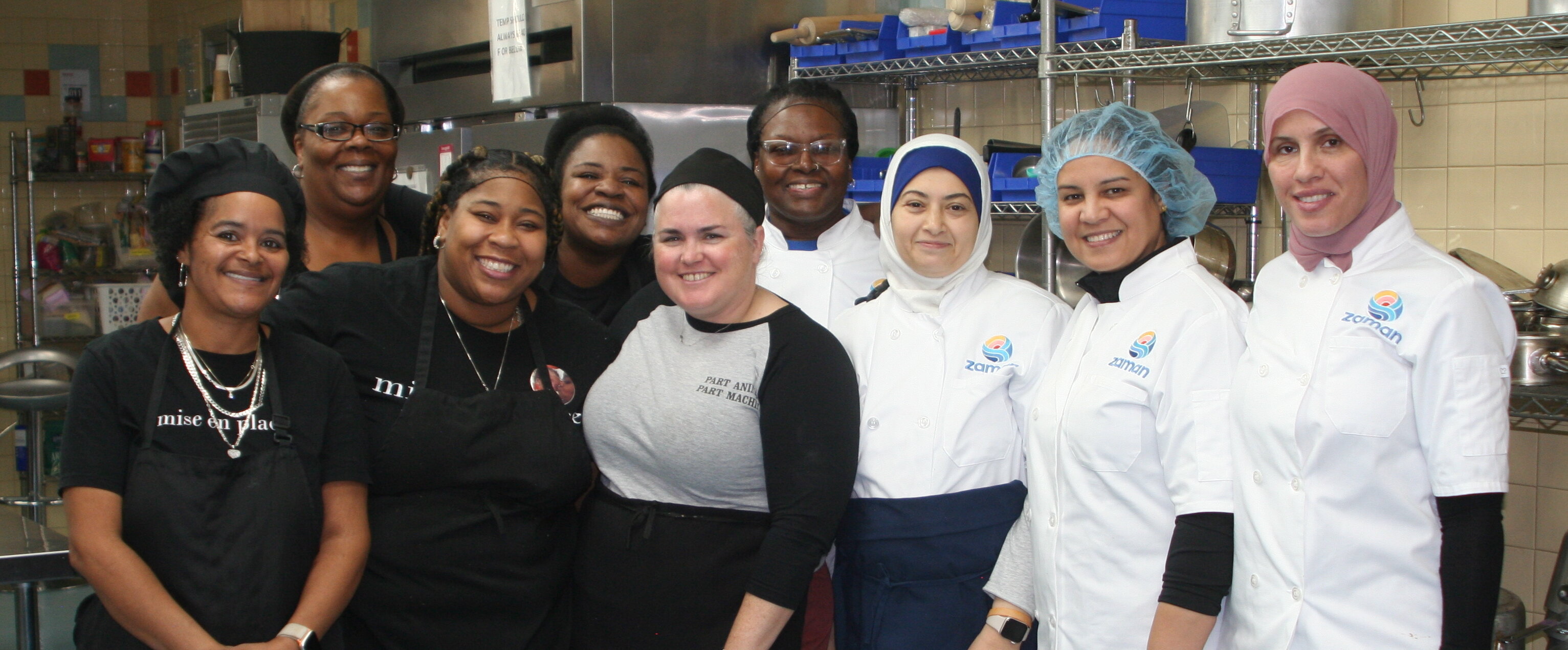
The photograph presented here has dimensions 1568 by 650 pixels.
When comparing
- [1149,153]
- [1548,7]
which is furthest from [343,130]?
[1548,7]

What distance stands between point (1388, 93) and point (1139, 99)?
75 centimetres

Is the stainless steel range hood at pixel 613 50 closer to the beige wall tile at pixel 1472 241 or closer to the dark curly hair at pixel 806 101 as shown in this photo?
the dark curly hair at pixel 806 101

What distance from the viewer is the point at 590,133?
2633 millimetres

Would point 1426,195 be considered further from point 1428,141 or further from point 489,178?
point 489,178

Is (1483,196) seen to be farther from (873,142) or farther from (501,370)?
(501,370)

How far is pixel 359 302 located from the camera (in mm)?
2049

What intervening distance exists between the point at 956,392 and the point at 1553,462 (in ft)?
5.41

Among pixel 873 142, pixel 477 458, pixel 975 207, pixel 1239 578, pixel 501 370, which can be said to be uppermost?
pixel 873 142

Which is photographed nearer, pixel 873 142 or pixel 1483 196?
pixel 1483 196

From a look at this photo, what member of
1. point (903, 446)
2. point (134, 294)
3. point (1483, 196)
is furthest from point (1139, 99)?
point (134, 294)

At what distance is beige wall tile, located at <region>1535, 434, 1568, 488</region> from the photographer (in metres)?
2.67

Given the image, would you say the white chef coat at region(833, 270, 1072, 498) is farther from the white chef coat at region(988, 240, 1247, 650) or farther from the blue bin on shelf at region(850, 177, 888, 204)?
the blue bin on shelf at region(850, 177, 888, 204)

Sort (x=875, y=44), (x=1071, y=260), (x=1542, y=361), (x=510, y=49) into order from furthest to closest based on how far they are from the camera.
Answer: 1. (x=875, y=44)
2. (x=510, y=49)
3. (x=1071, y=260)
4. (x=1542, y=361)

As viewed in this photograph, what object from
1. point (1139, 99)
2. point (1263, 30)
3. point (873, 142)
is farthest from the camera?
point (873, 142)
